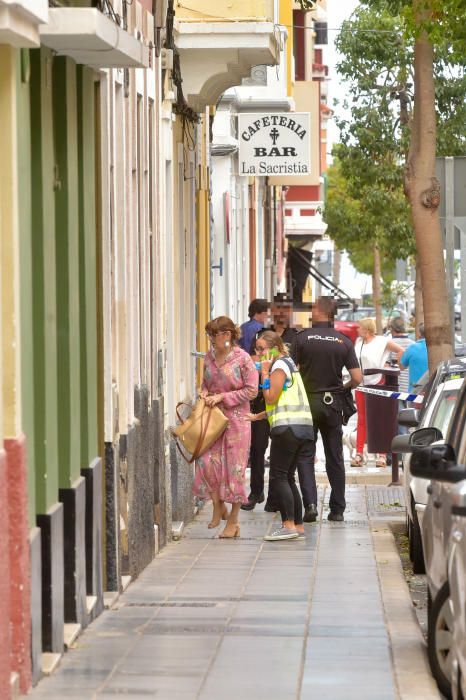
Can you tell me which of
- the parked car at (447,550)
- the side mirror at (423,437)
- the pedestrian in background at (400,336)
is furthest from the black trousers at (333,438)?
the pedestrian in background at (400,336)

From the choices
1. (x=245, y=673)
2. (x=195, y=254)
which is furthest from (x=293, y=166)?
(x=245, y=673)

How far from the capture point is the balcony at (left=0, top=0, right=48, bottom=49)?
24.5 ft

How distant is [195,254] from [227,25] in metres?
2.69

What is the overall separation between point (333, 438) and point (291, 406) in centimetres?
153

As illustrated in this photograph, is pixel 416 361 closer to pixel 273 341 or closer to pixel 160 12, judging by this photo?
pixel 273 341

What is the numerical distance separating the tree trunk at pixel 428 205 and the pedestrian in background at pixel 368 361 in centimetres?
510

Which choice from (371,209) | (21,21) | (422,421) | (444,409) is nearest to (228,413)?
(422,421)

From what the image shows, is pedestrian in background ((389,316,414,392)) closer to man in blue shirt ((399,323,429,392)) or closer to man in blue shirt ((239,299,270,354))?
man in blue shirt ((399,323,429,392))

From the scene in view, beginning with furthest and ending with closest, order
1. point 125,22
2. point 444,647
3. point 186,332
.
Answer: point 186,332 → point 125,22 → point 444,647

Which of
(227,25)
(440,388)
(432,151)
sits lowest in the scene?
(440,388)

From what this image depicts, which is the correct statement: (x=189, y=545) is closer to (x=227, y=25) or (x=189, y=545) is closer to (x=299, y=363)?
(x=299, y=363)

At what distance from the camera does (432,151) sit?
53.6 ft

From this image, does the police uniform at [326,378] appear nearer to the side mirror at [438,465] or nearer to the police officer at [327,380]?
the police officer at [327,380]

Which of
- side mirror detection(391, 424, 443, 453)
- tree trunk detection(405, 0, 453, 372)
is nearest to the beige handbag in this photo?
tree trunk detection(405, 0, 453, 372)
